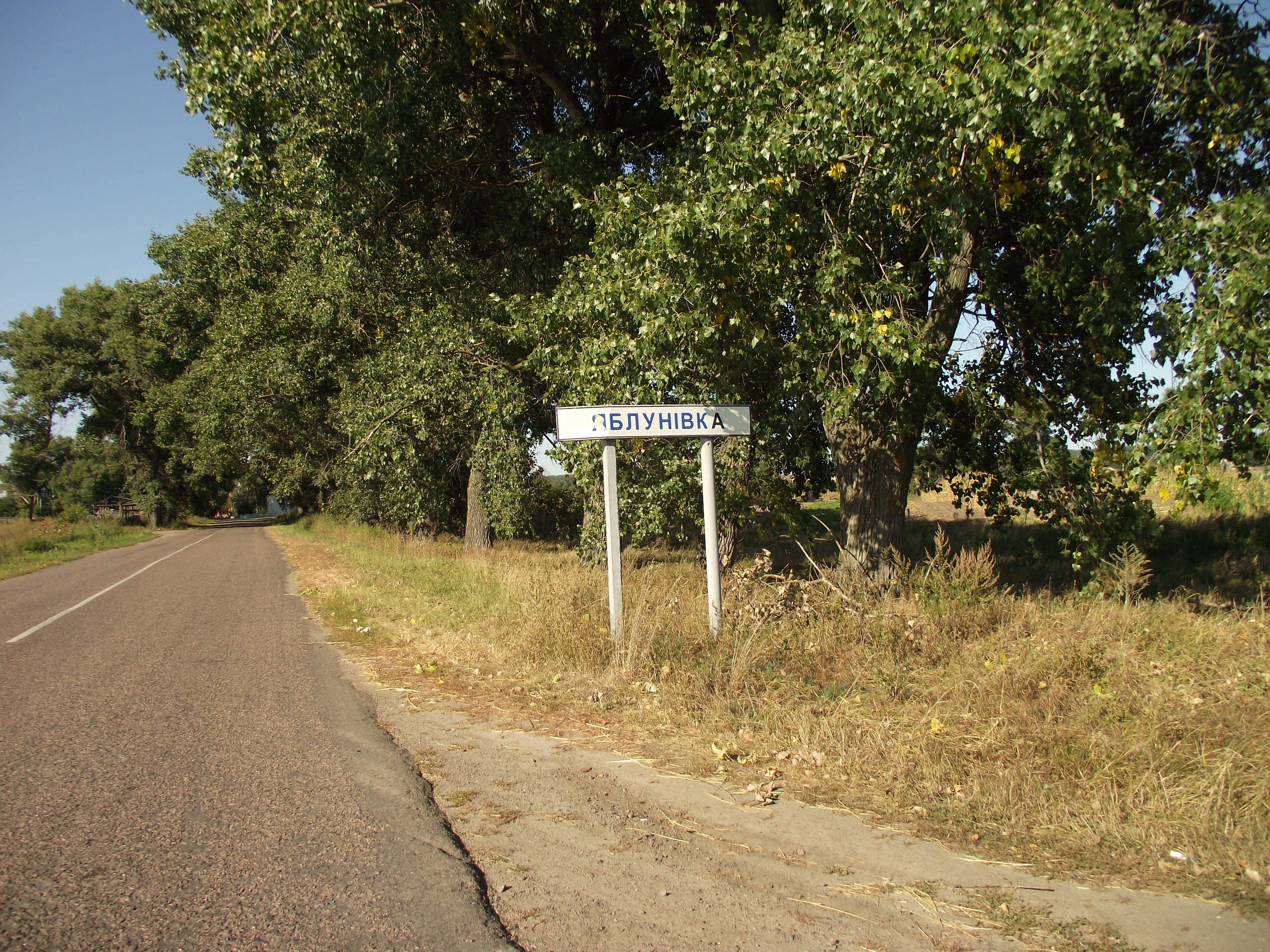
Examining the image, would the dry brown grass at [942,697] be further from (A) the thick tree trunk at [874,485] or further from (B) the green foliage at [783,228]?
(B) the green foliage at [783,228]

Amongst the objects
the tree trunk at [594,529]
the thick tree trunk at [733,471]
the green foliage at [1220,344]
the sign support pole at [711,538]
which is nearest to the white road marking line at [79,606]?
the tree trunk at [594,529]

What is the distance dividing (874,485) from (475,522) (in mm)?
11435

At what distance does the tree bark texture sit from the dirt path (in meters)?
4.75

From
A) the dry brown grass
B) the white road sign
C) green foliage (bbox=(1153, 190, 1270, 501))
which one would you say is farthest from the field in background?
green foliage (bbox=(1153, 190, 1270, 501))

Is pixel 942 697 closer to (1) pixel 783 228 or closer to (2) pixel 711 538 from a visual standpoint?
(2) pixel 711 538

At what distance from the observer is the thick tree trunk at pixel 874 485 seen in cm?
891

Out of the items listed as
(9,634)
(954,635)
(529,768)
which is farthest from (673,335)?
(9,634)

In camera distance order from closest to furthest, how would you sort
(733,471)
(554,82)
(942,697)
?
(942,697) < (733,471) < (554,82)

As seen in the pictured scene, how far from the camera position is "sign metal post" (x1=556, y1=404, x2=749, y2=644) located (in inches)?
279

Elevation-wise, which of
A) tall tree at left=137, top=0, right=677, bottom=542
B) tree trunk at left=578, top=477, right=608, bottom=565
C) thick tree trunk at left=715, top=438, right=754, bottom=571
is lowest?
tree trunk at left=578, top=477, right=608, bottom=565

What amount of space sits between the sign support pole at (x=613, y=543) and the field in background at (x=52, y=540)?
58.4ft

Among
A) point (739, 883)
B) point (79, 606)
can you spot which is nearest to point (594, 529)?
point (739, 883)

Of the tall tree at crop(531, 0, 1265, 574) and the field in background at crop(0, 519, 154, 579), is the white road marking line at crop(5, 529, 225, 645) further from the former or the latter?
the tall tree at crop(531, 0, 1265, 574)

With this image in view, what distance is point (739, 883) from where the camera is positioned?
11.6 ft
